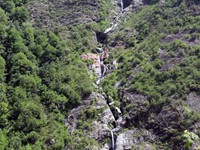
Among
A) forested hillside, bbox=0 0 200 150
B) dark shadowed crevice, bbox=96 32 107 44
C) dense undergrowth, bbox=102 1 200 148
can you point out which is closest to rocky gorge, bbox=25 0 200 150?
dense undergrowth, bbox=102 1 200 148

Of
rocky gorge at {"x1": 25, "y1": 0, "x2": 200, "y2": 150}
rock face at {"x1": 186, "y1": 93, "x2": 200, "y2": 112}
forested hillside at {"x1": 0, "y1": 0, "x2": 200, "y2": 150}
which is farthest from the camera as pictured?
rock face at {"x1": 186, "y1": 93, "x2": 200, "y2": 112}

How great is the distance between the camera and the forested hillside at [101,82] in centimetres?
4512

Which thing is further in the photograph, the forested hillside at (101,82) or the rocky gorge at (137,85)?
the forested hillside at (101,82)

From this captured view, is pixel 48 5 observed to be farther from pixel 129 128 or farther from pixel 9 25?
pixel 129 128

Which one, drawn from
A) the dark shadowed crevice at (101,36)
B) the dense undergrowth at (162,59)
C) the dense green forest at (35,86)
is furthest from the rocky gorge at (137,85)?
the dense green forest at (35,86)

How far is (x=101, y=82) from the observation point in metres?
59.7

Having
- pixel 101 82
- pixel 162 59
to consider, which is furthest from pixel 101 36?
pixel 162 59

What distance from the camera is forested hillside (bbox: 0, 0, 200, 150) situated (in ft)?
148

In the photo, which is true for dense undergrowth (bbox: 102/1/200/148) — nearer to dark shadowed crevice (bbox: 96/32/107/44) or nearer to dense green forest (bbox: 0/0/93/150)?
dark shadowed crevice (bbox: 96/32/107/44)

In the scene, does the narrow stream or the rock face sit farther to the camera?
the narrow stream

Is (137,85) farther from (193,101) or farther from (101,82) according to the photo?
(193,101)

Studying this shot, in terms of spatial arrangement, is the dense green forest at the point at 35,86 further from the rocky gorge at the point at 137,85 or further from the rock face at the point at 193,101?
the rock face at the point at 193,101

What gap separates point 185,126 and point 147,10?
164ft

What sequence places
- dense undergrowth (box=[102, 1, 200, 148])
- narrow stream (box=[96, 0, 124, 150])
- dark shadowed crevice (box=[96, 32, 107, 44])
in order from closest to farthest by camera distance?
narrow stream (box=[96, 0, 124, 150]), dense undergrowth (box=[102, 1, 200, 148]), dark shadowed crevice (box=[96, 32, 107, 44])
